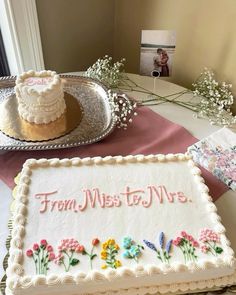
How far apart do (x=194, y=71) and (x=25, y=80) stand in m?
0.70

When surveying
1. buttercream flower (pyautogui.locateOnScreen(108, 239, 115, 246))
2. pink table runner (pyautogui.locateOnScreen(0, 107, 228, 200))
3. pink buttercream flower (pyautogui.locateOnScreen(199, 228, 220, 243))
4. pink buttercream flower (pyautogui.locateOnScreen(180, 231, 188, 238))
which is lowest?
pink table runner (pyautogui.locateOnScreen(0, 107, 228, 200))

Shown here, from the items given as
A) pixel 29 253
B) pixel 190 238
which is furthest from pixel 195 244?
pixel 29 253

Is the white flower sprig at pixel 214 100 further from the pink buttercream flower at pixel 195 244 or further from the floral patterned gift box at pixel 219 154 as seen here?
the pink buttercream flower at pixel 195 244

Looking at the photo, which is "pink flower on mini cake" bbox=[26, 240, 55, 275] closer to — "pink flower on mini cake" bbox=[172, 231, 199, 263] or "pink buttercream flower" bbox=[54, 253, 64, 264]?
"pink buttercream flower" bbox=[54, 253, 64, 264]

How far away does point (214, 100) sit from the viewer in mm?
1327

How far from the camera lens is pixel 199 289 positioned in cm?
74

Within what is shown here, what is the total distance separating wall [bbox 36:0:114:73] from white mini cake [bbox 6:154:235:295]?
84 centimetres

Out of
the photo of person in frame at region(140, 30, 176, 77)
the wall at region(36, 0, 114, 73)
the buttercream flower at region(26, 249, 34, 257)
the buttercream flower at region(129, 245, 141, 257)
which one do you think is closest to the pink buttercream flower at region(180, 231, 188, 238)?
the buttercream flower at region(129, 245, 141, 257)

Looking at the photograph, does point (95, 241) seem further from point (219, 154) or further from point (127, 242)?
point (219, 154)

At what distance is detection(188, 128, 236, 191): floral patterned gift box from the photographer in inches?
39.4

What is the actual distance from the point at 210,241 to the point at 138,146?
46 cm

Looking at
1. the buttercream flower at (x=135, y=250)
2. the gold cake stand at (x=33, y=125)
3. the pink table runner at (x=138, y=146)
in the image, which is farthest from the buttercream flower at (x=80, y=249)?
the gold cake stand at (x=33, y=125)

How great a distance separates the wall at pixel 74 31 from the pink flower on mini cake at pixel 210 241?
1.15m

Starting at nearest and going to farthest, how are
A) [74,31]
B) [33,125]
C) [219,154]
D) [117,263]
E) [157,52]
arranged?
1. [117,263]
2. [219,154]
3. [33,125]
4. [157,52]
5. [74,31]
